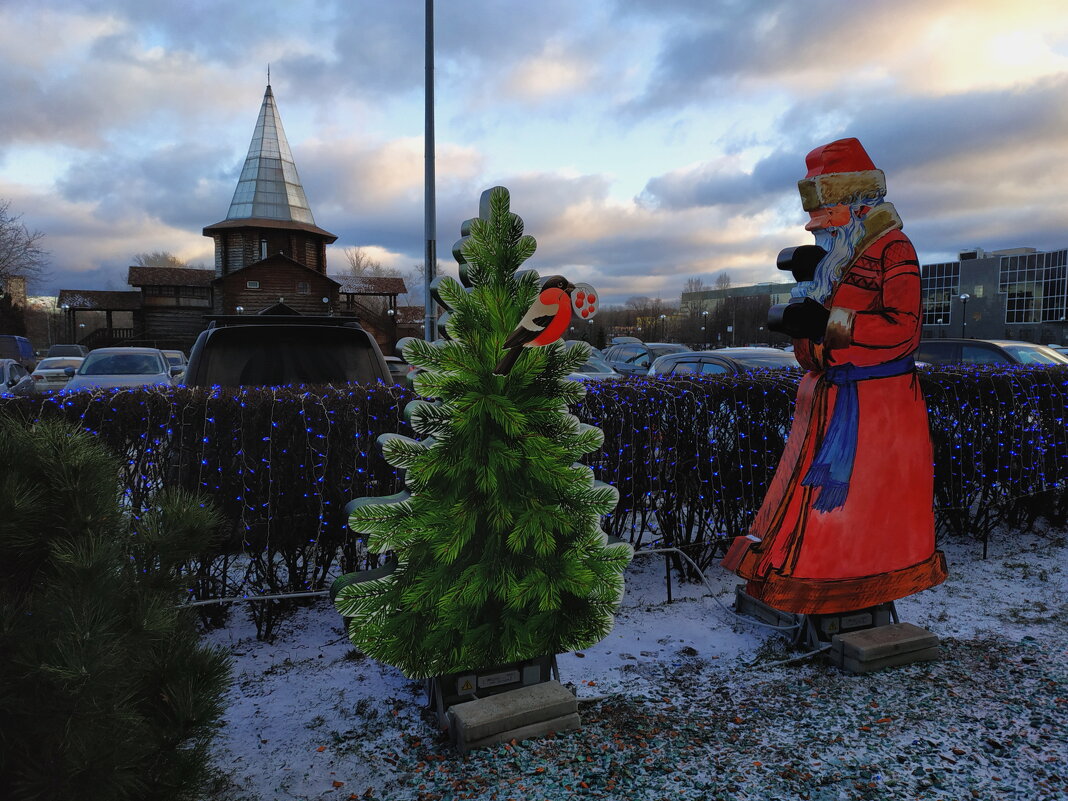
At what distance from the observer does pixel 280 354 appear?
5.25 metres

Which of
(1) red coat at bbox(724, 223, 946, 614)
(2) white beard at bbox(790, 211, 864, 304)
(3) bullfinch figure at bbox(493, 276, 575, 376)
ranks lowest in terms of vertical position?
(1) red coat at bbox(724, 223, 946, 614)

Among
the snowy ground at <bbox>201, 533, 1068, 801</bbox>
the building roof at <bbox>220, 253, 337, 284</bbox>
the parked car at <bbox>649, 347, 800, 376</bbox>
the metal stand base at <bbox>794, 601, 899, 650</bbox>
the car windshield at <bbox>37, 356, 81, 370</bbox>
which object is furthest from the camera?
the building roof at <bbox>220, 253, 337, 284</bbox>

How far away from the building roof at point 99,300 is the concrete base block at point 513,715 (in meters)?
47.0

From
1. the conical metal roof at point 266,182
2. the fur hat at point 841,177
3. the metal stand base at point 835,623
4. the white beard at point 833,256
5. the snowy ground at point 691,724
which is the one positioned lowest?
the snowy ground at point 691,724

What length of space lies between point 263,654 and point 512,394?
7.31ft

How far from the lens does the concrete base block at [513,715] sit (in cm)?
274

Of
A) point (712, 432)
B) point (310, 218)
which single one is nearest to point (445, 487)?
point (712, 432)

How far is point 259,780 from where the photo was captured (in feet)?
8.41

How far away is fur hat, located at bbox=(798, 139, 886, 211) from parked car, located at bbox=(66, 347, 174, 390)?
1261cm

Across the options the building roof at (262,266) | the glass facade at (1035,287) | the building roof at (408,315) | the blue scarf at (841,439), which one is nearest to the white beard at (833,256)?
the blue scarf at (841,439)

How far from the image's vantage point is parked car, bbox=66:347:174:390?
12891 millimetres

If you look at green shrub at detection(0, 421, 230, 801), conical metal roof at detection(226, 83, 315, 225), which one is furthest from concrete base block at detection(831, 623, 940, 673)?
conical metal roof at detection(226, 83, 315, 225)

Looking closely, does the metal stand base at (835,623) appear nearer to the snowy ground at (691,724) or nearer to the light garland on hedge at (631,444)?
the snowy ground at (691,724)

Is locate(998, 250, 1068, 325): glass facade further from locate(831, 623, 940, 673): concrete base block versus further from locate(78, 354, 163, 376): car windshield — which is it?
locate(831, 623, 940, 673): concrete base block
